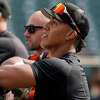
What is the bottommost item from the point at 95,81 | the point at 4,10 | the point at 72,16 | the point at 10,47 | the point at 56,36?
the point at 56,36

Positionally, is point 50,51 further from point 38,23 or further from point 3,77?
point 38,23

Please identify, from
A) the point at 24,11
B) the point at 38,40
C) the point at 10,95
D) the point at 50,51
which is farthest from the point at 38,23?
Answer: the point at 24,11

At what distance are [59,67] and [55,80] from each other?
8 centimetres

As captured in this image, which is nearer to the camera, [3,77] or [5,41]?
[3,77]

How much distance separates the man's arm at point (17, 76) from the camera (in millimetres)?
3125

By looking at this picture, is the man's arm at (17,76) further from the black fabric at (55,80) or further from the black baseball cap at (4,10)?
the black baseball cap at (4,10)

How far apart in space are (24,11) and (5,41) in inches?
95.3

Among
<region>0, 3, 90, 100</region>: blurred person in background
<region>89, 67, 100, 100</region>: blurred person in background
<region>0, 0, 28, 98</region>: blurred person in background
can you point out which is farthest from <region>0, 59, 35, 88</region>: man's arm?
<region>89, 67, 100, 100</region>: blurred person in background

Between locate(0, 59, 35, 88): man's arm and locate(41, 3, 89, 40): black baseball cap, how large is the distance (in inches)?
→ 18.7

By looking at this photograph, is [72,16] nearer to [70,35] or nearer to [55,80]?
[70,35]

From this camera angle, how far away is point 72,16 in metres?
3.49

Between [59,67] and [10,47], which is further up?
[10,47]

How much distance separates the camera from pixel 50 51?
3.50 m

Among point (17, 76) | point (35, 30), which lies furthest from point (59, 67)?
point (35, 30)
